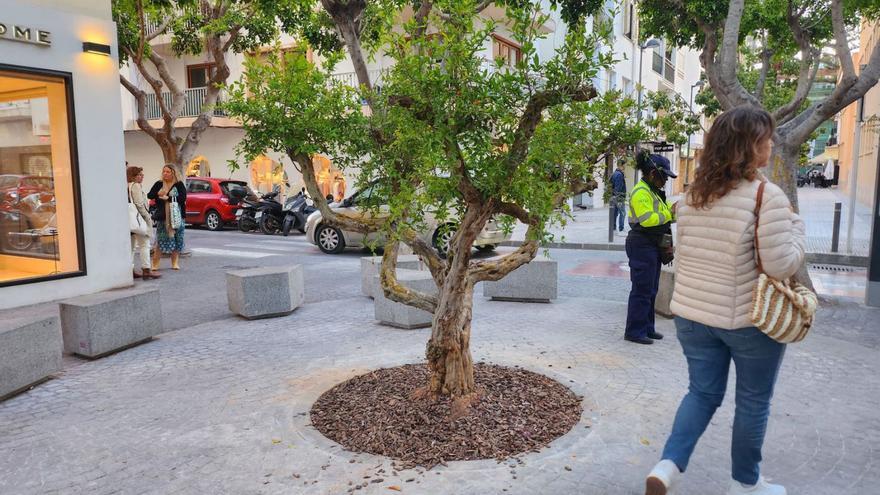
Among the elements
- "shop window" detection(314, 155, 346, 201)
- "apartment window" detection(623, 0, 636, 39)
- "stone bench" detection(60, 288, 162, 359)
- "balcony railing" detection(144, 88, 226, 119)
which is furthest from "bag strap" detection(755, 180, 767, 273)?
"apartment window" detection(623, 0, 636, 39)

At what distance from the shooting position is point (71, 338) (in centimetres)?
604

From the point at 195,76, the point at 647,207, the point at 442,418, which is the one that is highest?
the point at 195,76

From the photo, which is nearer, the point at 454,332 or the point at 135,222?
the point at 454,332

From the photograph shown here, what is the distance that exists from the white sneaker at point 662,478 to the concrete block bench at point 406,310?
3725 mm

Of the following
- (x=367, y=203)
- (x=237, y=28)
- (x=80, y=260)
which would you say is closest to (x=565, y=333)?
(x=367, y=203)

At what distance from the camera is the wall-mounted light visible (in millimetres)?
8828

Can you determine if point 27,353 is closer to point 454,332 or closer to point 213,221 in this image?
point 454,332

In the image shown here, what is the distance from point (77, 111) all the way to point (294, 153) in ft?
19.1

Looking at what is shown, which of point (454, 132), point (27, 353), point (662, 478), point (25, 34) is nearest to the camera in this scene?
point (662, 478)

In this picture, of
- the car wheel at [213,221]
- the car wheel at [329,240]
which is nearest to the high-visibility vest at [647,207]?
the car wheel at [329,240]

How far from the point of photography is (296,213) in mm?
18500

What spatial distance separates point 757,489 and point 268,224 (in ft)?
57.0

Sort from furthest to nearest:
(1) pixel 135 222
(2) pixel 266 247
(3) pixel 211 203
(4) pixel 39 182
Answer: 1. (3) pixel 211 203
2. (2) pixel 266 247
3. (1) pixel 135 222
4. (4) pixel 39 182

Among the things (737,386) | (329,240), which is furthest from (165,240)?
(737,386)
